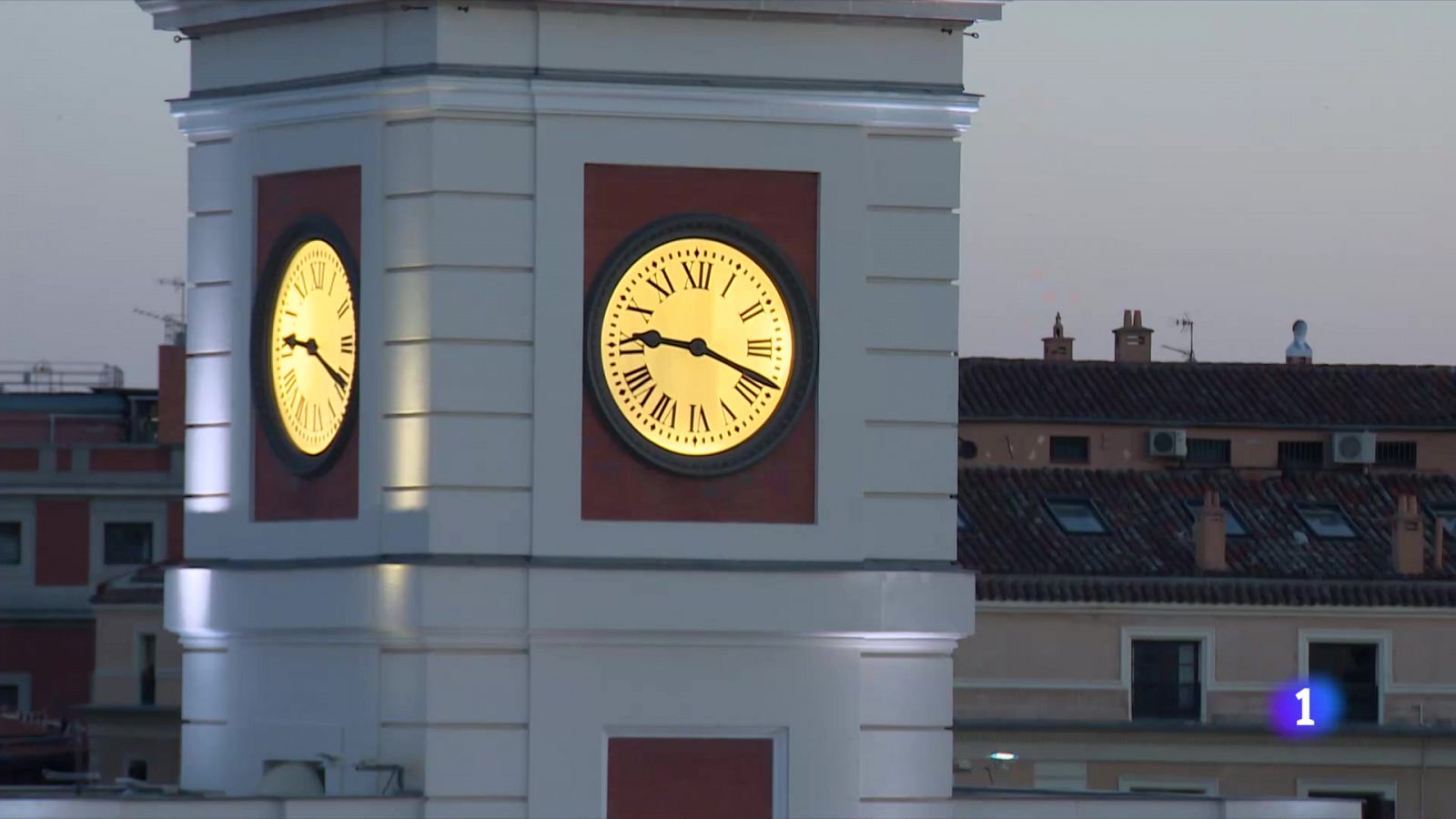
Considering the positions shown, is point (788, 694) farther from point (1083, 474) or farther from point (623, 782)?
point (1083, 474)

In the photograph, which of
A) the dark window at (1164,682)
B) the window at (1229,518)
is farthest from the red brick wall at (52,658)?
the dark window at (1164,682)

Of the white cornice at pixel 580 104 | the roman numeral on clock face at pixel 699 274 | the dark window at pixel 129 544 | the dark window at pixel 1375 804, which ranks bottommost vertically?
the dark window at pixel 1375 804

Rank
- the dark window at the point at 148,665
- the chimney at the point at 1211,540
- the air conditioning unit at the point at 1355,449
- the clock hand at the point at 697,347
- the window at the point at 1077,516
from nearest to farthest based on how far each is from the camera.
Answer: the clock hand at the point at 697,347
the chimney at the point at 1211,540
the window at the point at 1077,516
the air conditioning unit at the point at 1355,449
the dark window at the point at 148,665

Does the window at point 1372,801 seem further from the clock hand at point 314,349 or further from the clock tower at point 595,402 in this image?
the clock hand at point 314,349

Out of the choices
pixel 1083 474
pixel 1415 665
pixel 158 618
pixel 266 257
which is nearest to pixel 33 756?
pixel 158 618

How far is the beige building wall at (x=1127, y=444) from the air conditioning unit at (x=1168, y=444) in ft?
0.96

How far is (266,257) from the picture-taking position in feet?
57.1

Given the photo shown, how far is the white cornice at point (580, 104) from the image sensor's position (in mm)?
16688

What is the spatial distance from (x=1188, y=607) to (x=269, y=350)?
1415 inches

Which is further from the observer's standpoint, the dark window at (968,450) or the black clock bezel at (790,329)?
the dark window at (968,450)

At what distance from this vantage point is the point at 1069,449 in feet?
186

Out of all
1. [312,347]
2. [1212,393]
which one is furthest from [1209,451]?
[312,347]

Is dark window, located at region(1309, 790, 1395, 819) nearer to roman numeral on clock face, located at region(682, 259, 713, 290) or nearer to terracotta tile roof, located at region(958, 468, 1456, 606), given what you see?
terracotta tile roof, located at region(958, 468, 1456, 606)

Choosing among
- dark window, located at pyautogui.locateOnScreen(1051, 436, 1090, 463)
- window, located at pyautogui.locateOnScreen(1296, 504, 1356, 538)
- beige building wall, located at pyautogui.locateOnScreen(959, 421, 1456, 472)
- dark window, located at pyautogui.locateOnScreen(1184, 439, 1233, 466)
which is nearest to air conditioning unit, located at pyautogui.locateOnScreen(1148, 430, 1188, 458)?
beige building wall, located at pyautogui.locateOnScreen(959, 421, 1456, 472)
